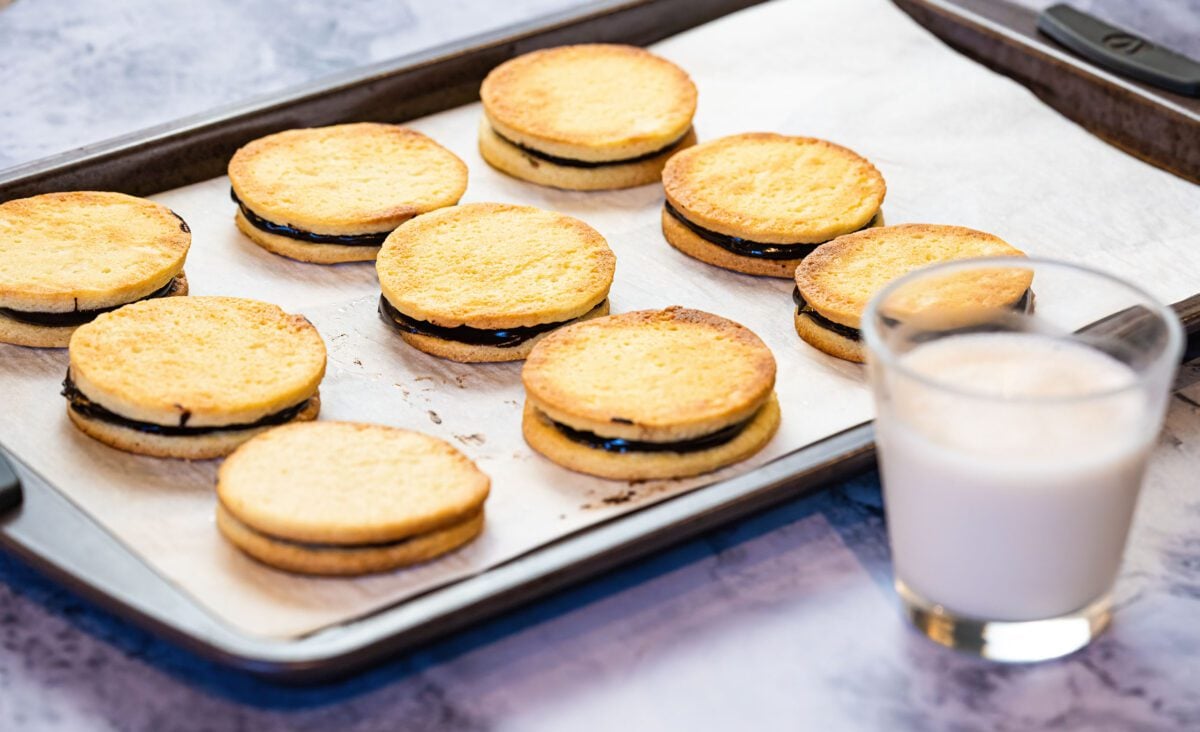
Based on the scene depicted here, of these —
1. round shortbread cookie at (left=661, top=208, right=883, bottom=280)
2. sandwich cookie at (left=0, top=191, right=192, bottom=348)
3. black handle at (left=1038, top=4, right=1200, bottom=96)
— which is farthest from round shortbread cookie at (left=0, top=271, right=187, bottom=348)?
black handle at (left=1038, top=4, right=1200, bottom=96)

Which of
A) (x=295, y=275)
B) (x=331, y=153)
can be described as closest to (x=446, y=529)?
(x=295, y=275)

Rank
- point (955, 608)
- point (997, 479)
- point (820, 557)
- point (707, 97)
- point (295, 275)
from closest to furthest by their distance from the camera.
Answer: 1. point (997, 479)
2. point (955, 608)
3. point (820, 557)
4. point (295, 275)
5. point (707, 97)

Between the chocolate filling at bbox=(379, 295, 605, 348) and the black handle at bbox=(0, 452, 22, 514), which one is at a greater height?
the black handle at bbox=(0, 452, 22, 514)

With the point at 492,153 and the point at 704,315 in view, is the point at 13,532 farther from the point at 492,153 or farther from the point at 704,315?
the point at 492,153

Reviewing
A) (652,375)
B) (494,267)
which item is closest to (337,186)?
(494,267)

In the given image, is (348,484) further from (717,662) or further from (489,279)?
(489,279)

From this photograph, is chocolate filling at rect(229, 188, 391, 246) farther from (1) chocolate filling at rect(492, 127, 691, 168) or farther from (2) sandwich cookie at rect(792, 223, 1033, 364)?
(2) sandwich cookie at rect(792, 223, 1033, 364)
